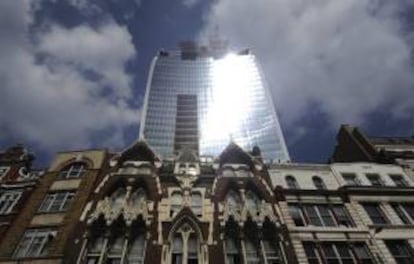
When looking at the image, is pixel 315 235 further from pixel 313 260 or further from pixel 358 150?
pixel 358 150

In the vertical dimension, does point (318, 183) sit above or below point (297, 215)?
above

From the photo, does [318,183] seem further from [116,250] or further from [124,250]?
[116,250]

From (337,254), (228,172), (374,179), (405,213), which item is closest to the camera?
(337,254)

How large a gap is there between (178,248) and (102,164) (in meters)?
12.8

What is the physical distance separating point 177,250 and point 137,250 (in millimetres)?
3142

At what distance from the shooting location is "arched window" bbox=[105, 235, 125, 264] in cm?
2662

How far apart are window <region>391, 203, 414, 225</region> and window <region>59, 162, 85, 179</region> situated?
3106 cm

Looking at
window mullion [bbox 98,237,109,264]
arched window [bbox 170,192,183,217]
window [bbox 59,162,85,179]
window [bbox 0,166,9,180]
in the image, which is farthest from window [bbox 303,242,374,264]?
window [bbox 0,166,9,180]

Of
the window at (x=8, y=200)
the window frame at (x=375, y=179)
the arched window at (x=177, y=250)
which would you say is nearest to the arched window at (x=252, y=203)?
the arched window at (x=177, y=250)

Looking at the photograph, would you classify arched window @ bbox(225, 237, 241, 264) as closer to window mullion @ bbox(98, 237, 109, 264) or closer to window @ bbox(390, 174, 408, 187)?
window mullion @ bbox(98, 237, 109, 264)

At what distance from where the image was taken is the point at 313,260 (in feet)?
90.8

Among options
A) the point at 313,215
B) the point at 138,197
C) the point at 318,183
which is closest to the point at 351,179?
the point at 318,183

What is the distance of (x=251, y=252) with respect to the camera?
27.8 m

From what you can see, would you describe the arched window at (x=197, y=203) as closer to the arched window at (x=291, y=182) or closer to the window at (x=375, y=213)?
the arched window at (x=291, y=182)
